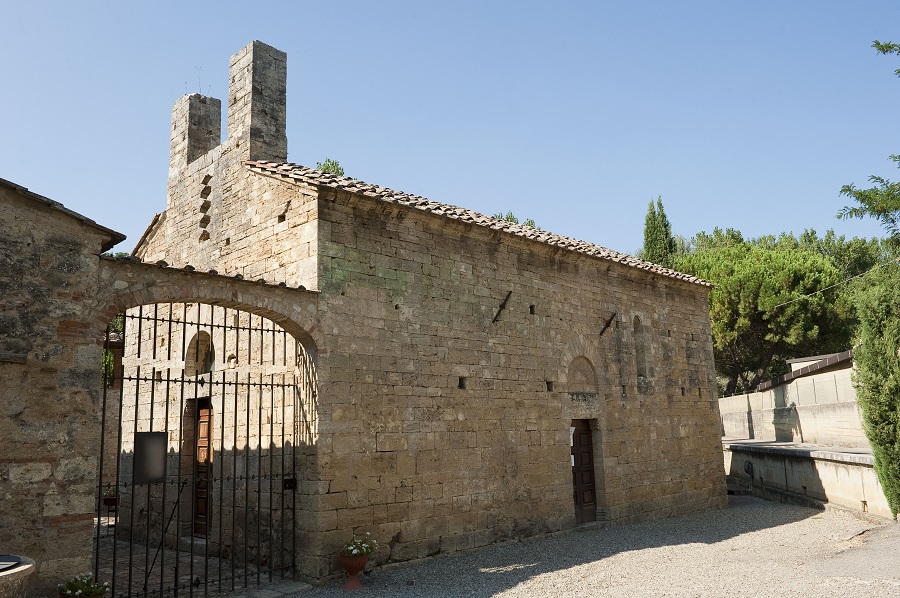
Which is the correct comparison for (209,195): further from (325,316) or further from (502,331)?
(502,331)

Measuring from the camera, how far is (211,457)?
396 inches

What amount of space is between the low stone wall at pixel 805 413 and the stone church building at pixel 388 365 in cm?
659

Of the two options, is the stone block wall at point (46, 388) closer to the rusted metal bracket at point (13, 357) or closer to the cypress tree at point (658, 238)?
the rusted metal bracket at point (13, 357)

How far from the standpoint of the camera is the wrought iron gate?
7.75 metres

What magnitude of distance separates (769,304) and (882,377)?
1374 centimetres

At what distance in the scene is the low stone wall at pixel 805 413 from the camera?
723 inches

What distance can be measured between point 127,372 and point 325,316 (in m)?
5.74

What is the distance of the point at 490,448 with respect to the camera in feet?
33.9

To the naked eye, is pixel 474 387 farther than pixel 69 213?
Yes

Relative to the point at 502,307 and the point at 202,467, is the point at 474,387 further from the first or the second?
the point at 202,467

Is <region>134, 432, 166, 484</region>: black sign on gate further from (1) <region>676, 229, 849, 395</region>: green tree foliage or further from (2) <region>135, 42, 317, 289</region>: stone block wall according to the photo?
(1) <region>676, 229, 849, 395</region>: green tree foliage

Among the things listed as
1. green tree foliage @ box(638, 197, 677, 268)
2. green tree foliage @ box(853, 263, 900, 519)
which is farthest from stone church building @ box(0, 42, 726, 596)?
green tree foliage @ box(638, 197, 677, 268)

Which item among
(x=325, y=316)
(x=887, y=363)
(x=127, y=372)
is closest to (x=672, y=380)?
(x=887, y=363)

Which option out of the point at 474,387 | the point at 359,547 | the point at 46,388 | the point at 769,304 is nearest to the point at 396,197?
the point at 474,387
